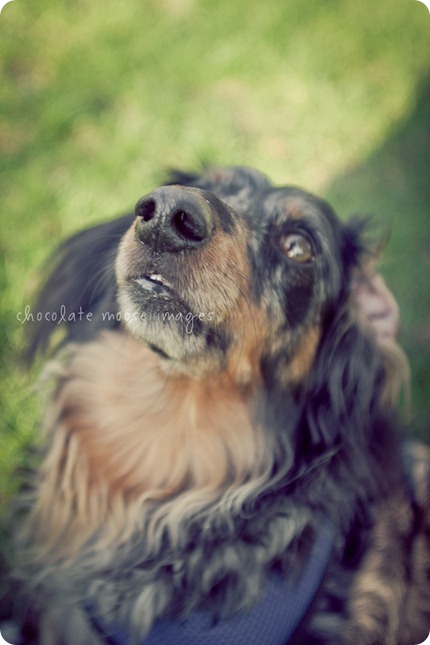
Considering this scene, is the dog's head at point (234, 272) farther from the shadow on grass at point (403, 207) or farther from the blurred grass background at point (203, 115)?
the shadow on grass at point (403, 207)

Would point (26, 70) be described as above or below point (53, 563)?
above

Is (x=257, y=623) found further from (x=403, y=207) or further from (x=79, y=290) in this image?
(x=403, y=207)

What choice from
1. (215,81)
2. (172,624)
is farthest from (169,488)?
(215,81)

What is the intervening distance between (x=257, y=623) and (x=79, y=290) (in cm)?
135

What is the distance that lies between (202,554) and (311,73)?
11.0 feet

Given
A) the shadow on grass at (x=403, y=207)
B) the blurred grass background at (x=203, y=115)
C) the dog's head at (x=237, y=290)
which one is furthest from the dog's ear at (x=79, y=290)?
the shadow on grass at (x=403, y=207)

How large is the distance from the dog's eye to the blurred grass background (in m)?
1.22

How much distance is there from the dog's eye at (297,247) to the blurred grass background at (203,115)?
1.22 m

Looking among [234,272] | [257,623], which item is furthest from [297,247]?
[257,623]

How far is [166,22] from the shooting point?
3.24m

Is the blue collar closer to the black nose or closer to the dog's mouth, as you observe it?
the dog's mouth

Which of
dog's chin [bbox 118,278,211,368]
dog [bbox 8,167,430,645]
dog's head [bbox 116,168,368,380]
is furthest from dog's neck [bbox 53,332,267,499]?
Answer: dog's chin [bbox 118,278,211,368]

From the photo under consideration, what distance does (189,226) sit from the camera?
132cm

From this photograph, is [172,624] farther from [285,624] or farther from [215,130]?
[215,130]
